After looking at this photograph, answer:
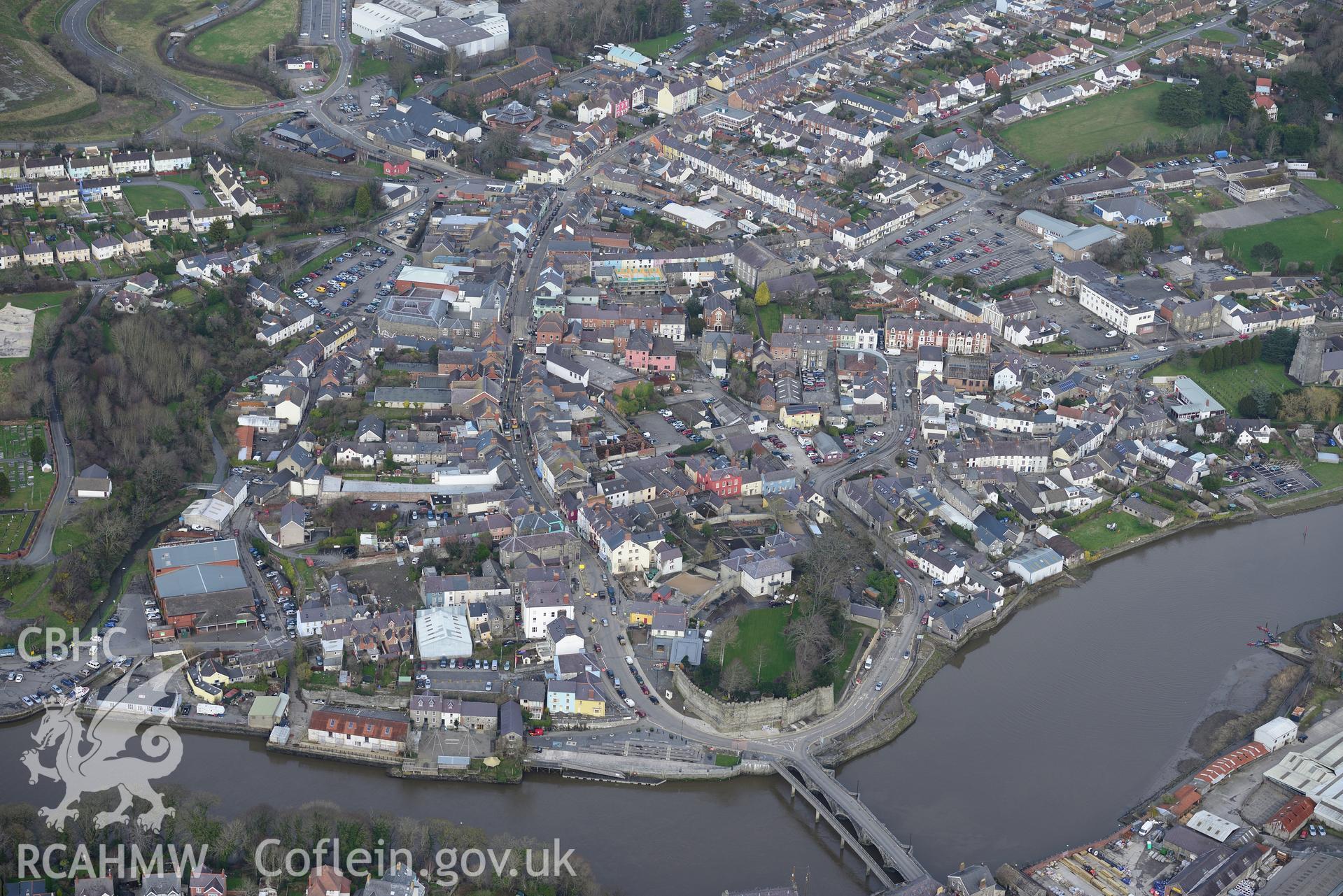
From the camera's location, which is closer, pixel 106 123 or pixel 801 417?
pixel 801 417

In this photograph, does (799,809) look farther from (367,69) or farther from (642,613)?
(367,69)

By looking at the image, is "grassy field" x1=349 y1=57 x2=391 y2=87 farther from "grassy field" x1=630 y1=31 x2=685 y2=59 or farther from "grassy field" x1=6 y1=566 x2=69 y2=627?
"grassy field" x1=6 y1=566 x2=69 y2=627

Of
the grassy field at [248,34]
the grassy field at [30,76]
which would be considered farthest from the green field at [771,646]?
the grassy field at [248,34]

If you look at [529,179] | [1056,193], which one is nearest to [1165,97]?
[1056,193]

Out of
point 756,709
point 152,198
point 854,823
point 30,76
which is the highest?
point 30,76

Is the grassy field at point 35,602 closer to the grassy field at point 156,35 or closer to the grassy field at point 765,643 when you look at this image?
the grassy field at point 765,643

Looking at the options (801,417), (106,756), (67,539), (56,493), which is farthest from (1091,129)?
(106,756)

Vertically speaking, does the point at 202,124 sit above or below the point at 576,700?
below

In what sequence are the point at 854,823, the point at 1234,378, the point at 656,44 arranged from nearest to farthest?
the point at 854,823 < the point at 1234,378 < the point at 656,44
